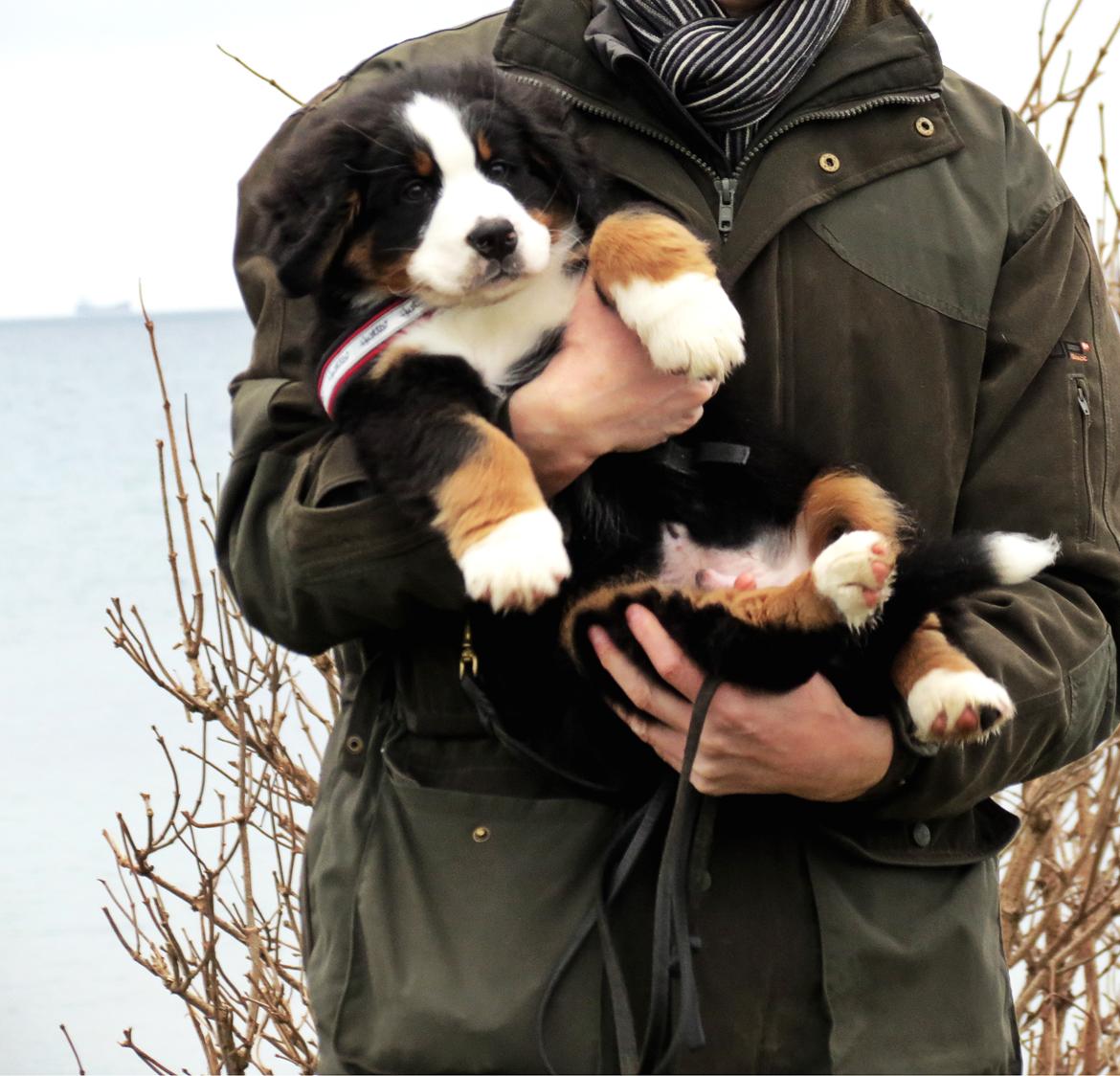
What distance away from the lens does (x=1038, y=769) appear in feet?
7.08

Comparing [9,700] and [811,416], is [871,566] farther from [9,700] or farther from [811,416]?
[9,700]

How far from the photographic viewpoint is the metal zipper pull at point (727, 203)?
214 cm

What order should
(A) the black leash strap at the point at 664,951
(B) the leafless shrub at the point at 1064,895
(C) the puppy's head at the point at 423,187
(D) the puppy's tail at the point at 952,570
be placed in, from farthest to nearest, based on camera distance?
(B) the leafless shrub at the point at 1064,895 < (C) the puppy's head at the point at 423,187 < (D) the puppy's tail at the point at 952,570 < (A) the black leash strap at the point at 664,951

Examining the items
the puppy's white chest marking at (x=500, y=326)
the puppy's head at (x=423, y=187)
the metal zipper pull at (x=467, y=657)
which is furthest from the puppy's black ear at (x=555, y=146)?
the metal zipper pull at (x=467, y=657)

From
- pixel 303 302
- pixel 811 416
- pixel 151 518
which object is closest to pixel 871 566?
pixel 811 416

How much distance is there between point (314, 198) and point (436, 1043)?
3.69 feet

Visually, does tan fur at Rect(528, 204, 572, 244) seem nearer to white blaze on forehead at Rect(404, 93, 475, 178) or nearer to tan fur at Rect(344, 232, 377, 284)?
white blaze on forehead at Rect(404, 93, 475, 178)

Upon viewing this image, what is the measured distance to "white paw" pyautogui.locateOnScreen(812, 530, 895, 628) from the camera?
Answer: 1.85 m

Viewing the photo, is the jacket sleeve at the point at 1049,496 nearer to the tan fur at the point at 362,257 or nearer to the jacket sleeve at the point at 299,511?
the jacket sleeve at the point at 299,511

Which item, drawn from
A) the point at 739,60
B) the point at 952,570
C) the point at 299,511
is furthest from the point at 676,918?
the point at 739,60

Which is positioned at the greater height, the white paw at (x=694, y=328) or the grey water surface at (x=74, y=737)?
the white paw at (x=694, y=328)

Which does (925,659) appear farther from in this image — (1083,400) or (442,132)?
(442,132)

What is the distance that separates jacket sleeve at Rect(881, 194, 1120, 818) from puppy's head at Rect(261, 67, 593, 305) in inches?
25.1

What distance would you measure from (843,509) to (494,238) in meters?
0.60
